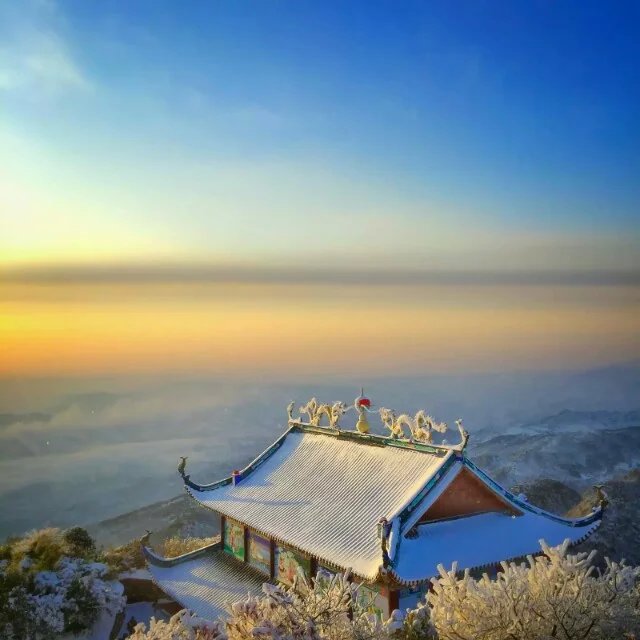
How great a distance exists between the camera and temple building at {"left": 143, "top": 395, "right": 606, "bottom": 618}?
614 inches

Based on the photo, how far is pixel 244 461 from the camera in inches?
5128

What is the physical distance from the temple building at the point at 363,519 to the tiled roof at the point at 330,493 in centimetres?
5

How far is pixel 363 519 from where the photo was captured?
17.3 m

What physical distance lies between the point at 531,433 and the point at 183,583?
422ft

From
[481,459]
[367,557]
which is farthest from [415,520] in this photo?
[481,459]

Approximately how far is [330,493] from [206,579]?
571 centimetres

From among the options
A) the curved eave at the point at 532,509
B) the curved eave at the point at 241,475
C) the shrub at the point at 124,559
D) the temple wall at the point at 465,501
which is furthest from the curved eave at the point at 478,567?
the shrub at the point at 124,559

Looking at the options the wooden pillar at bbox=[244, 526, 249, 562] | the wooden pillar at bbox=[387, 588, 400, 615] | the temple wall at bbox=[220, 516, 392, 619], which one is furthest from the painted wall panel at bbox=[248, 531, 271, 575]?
the wooden pillar at bbox=[387, 588, 400, 615]

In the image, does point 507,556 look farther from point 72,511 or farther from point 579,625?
point 72,511

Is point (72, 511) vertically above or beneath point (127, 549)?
beneath

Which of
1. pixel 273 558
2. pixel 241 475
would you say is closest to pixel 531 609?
pixel 273 558

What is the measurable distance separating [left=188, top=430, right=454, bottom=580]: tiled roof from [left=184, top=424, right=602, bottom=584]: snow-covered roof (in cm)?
4

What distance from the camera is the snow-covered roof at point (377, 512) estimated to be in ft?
51.4

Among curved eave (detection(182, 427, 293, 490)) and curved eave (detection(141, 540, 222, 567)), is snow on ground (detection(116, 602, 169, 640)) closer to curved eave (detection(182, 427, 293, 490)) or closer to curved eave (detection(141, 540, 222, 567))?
curved eave (detection(141, 540, 222, 567))
